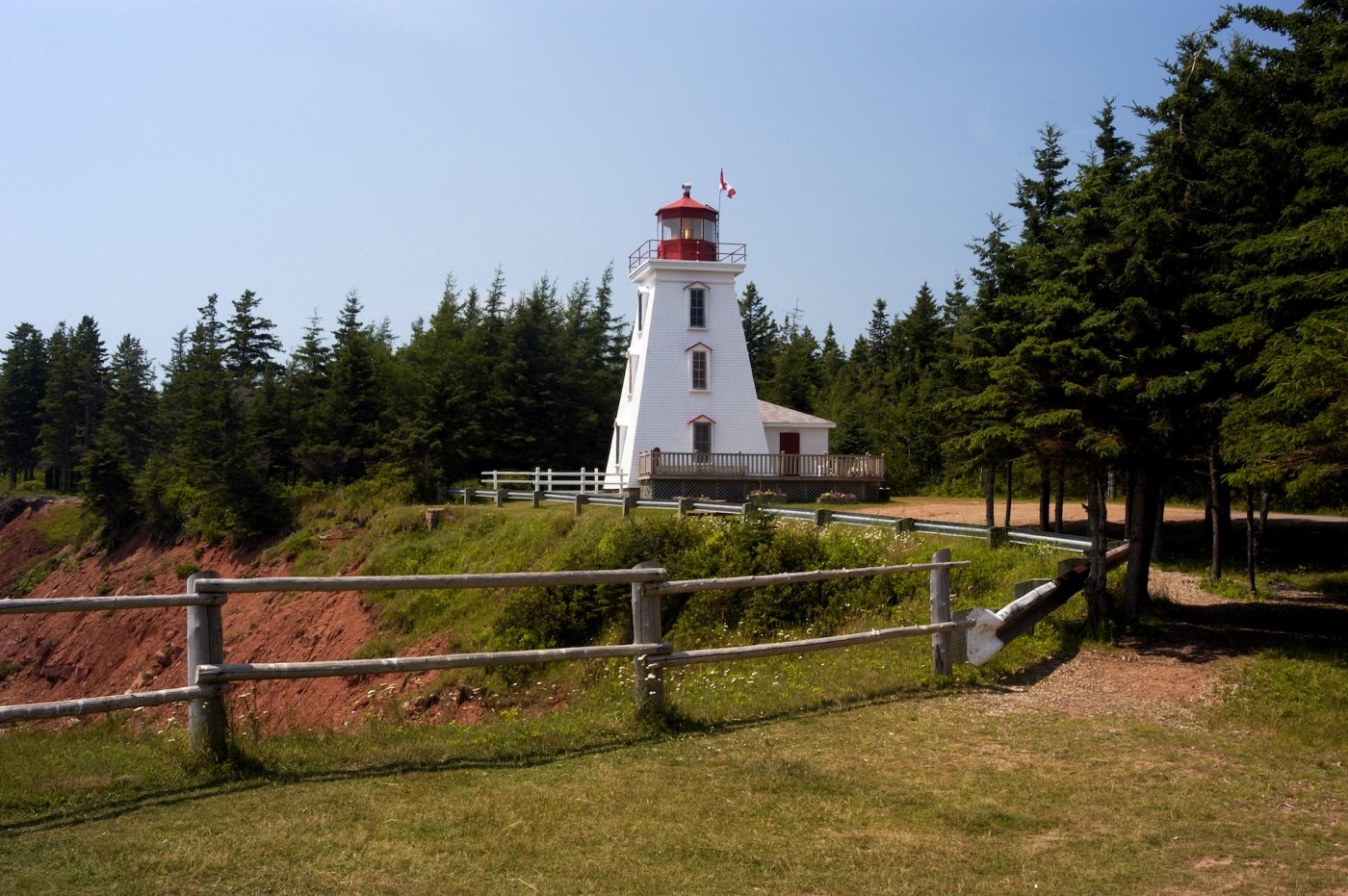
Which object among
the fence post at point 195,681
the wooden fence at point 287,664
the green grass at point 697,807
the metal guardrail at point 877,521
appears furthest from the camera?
the metal guardrail at point 877,521

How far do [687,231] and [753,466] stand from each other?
9.58m

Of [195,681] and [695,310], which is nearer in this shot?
[195,681]

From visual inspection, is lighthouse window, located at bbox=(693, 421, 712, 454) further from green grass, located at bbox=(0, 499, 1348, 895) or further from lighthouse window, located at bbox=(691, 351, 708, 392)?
green grass, located at bbox=(0, 499, 1348, 895)

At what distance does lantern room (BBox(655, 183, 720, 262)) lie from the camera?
40.0 m

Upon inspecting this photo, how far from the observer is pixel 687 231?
40438 mm

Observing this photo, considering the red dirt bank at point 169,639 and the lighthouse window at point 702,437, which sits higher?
the lighthouse window at point 702,437

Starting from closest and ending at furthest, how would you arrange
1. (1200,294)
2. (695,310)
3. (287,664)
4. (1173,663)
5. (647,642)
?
1. (287,664)
2. (647,642)
3. (1173,663)
4. (1200,294)
5. (695,310)

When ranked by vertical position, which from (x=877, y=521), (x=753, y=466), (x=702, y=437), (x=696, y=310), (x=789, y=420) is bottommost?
(x=877, y=521)

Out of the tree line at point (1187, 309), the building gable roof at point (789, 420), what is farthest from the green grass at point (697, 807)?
the building gable roof at point (789, 420)

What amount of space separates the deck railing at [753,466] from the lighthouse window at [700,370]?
9.31ft

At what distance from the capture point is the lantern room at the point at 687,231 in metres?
40.0

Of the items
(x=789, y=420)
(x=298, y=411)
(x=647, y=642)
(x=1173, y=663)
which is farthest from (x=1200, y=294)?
(x=298, y=411)

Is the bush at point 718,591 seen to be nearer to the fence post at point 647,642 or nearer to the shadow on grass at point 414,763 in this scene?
the shadow on grass at point 414,763

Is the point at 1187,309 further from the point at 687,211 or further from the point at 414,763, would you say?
the point at 687,211
